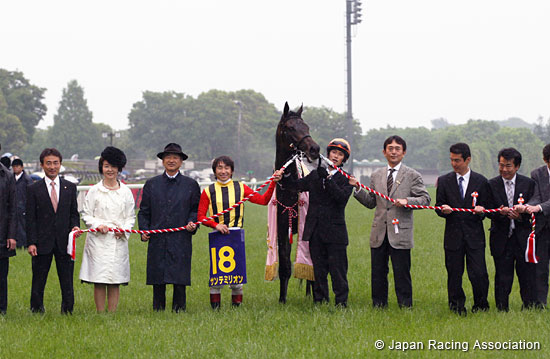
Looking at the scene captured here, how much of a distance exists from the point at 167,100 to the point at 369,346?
323ft

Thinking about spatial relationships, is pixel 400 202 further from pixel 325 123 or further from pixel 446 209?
pixel 325 123

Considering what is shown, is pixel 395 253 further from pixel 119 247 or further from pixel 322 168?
pixel 119 247

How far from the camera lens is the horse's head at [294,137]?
6.82 m

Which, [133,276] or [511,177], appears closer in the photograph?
[511,177]

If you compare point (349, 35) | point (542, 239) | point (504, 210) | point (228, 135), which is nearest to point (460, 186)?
point (504, 210)

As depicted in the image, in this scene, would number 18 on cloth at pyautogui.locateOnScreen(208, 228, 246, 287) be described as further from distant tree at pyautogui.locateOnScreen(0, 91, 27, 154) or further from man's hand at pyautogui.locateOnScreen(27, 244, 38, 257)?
distant tree at pyautogui.locateOnScreen(0, 91, 27, 154)

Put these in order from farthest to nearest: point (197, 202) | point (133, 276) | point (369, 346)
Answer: point (133, 276) < point (197, 202) < point (369, 346)

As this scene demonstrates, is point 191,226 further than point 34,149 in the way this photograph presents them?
No

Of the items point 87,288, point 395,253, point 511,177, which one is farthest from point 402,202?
point 87,288

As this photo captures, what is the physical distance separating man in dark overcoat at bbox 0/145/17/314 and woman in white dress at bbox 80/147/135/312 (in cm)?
83

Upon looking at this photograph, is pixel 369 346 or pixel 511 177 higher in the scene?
pixel 511 177

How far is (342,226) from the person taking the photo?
24.0ft

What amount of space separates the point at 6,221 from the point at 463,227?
17.4 feet

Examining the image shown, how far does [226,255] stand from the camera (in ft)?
23.5
